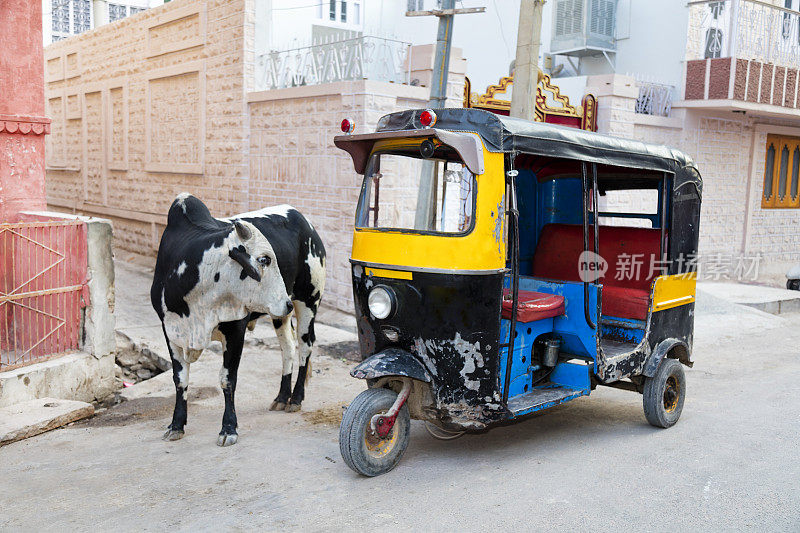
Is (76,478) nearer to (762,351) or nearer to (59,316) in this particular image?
(59,316)

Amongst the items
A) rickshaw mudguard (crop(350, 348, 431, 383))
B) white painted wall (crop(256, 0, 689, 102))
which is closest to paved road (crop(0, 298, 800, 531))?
rickshaw mudguard (crop(350, 348, 431, 383))

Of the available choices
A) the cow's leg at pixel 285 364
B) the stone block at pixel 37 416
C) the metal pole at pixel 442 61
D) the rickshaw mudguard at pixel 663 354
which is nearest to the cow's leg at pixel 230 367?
the cow's leg at pixel 285 364

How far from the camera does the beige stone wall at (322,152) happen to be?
10.6 metres

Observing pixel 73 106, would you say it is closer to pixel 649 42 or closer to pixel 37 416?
pixel 649 42

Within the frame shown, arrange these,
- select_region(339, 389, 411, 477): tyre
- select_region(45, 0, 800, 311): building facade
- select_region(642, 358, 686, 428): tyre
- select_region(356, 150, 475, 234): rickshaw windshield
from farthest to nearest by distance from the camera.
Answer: select_region(45, 0, 800, 311): building facade < select_region(642, 358, 686, 428): tyre < select_region(356, 150, 475, 234): rickshaw windshield < select_region(339, 389, 411, 477): tyre

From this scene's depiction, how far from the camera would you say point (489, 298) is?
5156 mm

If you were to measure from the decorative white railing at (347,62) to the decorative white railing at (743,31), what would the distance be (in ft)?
25.0

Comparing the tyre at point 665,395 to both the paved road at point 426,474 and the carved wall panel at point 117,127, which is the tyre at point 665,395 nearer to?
the paved road at point 426,474

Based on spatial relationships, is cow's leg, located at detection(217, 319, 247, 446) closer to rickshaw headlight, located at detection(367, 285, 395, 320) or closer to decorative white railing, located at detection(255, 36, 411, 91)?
rickshaw headlight, located at detection(367, 285, 395, 320)

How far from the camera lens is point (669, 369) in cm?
657

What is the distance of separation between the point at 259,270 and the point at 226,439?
1.45 meters

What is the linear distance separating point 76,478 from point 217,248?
6.55ft

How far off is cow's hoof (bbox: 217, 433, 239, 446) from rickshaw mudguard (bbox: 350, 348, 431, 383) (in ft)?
4.80

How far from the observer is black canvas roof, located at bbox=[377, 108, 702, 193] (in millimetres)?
5180
